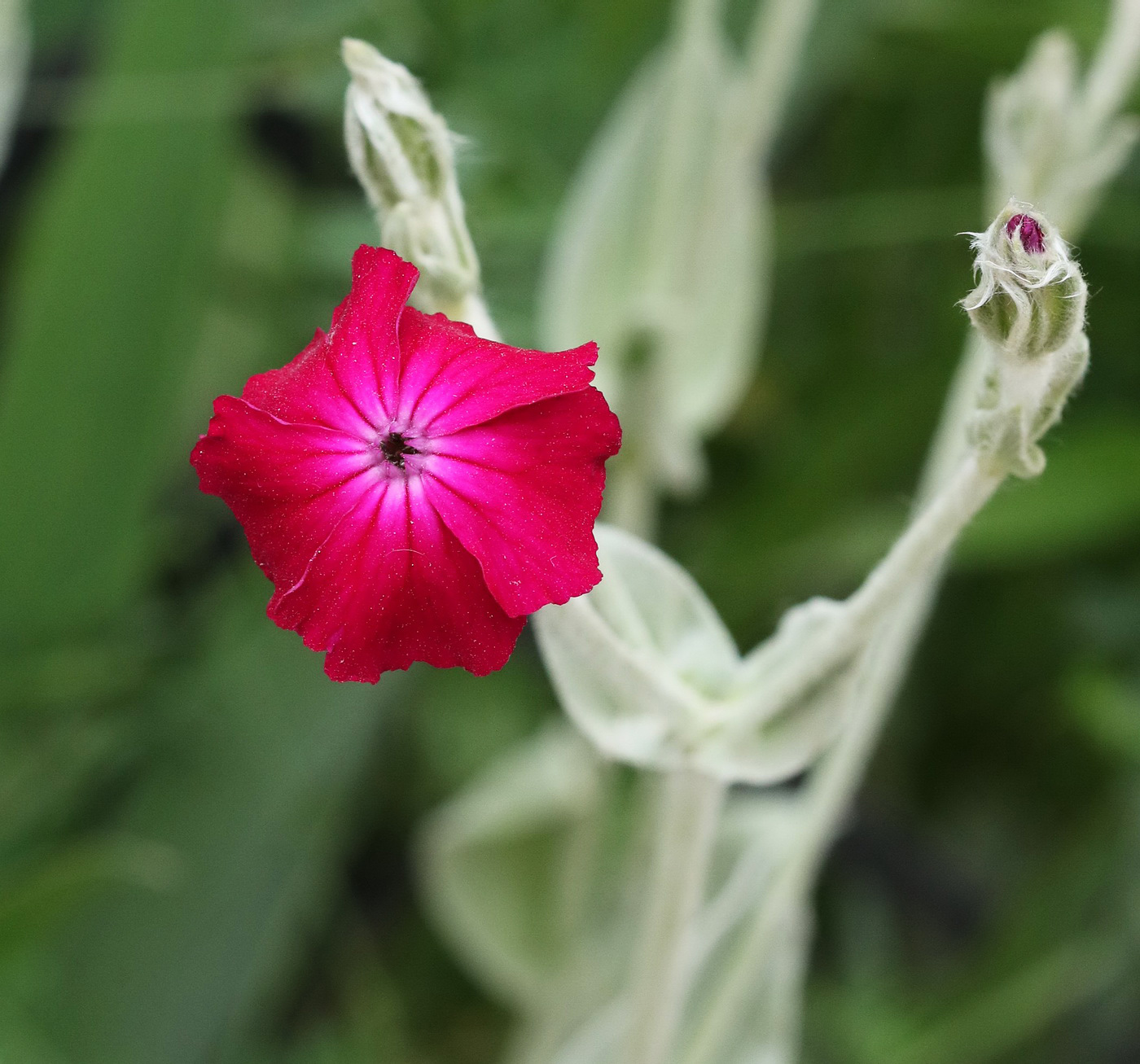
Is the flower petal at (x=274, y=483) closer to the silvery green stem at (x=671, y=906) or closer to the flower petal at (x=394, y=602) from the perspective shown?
the flower petal at (x=394, y=602)

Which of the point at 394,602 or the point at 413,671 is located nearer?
the point at 394,602

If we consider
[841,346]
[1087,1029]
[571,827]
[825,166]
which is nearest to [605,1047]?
[571,827]

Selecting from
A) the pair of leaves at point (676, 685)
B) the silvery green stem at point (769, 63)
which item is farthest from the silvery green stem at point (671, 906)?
the silvery green stem at point (769, 63)

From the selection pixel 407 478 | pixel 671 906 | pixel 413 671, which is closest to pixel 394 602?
pixel 407 478

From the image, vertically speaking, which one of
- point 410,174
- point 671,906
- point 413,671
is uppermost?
point 413,671

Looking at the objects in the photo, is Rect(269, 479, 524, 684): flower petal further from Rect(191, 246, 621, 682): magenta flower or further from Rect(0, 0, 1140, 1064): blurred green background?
Rect(0, 0, 1140, 1064): blurred green background

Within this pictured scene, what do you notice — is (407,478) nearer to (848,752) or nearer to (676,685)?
(676,685)

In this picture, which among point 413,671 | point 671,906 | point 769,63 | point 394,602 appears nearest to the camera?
point 394,602

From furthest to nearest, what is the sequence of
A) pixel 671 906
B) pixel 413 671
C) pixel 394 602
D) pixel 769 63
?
1. pixel 413 671
2. pixel 769 63
3. pixel 671 906
4. pixel 394 602
